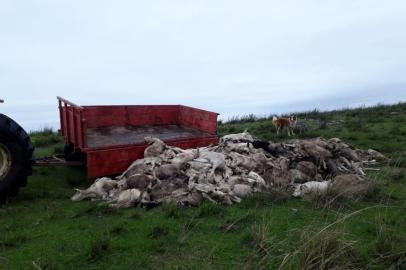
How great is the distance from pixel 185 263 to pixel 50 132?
453 inches

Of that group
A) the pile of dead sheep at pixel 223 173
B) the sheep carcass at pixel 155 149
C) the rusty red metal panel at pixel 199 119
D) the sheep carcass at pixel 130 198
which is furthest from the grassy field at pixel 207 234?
the rusty red metal panel at pixel 199 119

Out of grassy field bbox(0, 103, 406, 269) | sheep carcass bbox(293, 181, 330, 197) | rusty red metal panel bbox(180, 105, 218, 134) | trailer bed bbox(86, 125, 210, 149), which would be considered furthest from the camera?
rusty red metal panel bbox(180, 105, 218, 134)

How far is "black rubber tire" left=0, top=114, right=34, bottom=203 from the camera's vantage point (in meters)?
6.36

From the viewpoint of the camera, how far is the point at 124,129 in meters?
10.1

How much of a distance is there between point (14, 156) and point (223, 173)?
3.10 meters

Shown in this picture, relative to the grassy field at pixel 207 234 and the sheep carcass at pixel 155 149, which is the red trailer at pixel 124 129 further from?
the grassy field at pixel 207 234

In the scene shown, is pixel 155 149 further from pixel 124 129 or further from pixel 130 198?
pixel 124 129

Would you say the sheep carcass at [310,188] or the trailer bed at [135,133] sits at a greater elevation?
the trailer bed at [135,133]

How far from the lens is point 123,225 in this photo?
537 centimetres

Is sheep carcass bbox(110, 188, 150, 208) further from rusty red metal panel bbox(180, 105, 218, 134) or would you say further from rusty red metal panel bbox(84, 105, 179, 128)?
rusty red metal panel bbox(84, 105, 179, 128)

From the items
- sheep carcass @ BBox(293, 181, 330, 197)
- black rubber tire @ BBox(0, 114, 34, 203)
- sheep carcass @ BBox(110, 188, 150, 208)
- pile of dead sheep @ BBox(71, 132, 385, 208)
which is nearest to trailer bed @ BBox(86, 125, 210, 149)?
pile of dead sheep @ BBox(71, 132, 385, 208)

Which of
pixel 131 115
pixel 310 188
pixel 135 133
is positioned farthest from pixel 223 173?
pixel 131 115

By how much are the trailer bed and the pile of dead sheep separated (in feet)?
3.59

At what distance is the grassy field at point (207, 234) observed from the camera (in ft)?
13.9
